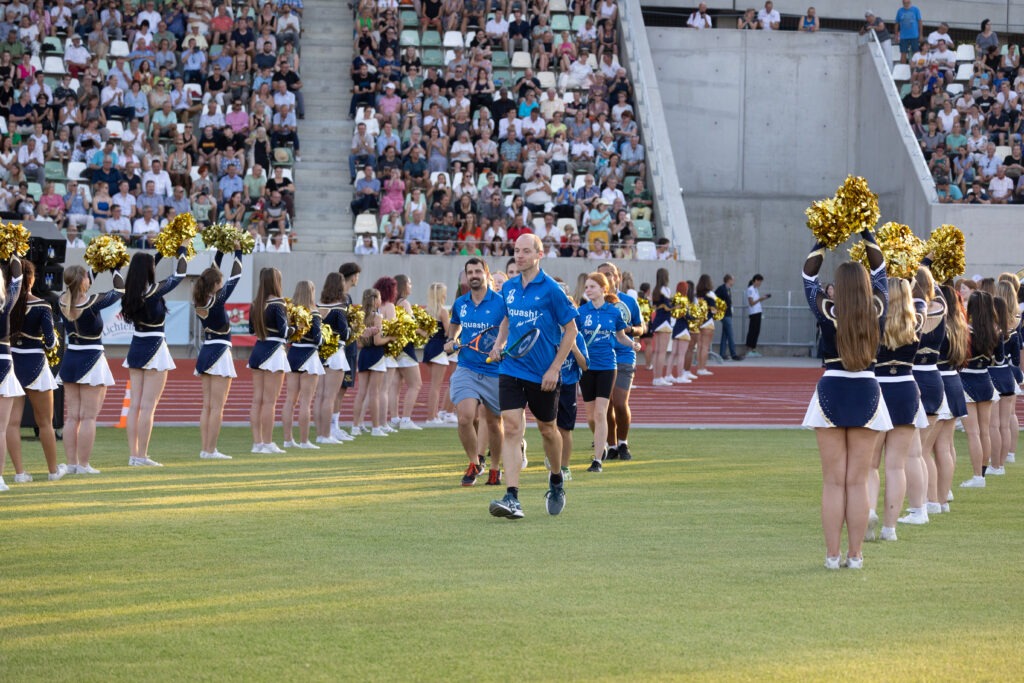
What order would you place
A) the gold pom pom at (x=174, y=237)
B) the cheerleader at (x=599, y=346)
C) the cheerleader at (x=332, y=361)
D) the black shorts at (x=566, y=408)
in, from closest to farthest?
the black shorts at (x=566, y=408), the gold pom pom at (x=174, y=237), the cheerleader at (x=599, y=346), the cheerleader at (x=332, y=361)

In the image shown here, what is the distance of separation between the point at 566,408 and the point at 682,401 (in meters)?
9.91

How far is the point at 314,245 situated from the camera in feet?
92.7

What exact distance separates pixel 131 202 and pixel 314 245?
3.72 m

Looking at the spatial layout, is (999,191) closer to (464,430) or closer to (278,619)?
(464,430)

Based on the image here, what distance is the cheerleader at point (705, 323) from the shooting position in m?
26.4

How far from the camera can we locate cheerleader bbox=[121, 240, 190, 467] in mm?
12500

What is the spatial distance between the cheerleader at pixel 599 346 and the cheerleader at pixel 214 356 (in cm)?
339

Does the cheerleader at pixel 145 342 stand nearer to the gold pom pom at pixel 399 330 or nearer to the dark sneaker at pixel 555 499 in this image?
the gold pom pom at pixel 399 330

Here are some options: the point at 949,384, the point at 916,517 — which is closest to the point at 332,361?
the point at 949,384

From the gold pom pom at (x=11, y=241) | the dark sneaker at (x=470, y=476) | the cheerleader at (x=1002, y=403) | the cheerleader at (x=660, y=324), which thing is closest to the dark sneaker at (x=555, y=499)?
the dark sneaker at (x=470, y=476)


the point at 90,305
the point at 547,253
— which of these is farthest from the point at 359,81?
the point at 90,305

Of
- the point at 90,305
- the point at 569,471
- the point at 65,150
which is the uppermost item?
the point at 65,150

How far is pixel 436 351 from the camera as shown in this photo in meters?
17.8

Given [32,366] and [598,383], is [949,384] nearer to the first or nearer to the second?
[598,383]
